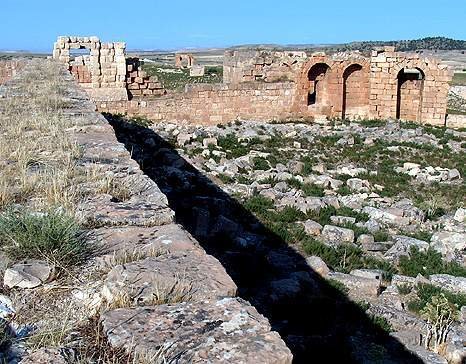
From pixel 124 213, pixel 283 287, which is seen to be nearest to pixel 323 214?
pixel 283 287

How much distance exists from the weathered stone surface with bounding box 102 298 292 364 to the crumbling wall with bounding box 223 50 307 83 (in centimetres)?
1943

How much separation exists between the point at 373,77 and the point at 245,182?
11.4 meters

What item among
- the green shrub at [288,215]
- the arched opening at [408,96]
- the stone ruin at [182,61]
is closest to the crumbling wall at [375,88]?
the arched opening at [408,96]

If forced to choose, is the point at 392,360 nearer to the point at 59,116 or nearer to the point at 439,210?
the point at 59,116

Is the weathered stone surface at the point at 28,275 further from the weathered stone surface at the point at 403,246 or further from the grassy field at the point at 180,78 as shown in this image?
the grassy field at the point at 180,78

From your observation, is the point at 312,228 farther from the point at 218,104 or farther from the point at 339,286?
the point at 218,104

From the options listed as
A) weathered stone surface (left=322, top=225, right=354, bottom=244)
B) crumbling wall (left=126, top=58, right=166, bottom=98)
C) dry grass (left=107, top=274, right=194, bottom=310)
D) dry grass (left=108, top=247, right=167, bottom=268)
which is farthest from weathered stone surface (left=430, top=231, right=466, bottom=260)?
crumbling wall (left=126, top=58, right=166, bottom=98)

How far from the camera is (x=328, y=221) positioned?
875 centimetres

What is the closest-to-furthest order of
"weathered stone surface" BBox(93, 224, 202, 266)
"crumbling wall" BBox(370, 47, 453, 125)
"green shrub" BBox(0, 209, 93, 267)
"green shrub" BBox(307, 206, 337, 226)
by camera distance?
1. "green shrub" BBox(0, 209, 93, 267)
2. "weathered stone surface" BBox(93, 224, 202, 266)
3. "green shrub" BBox(307, 206, 337, 226)
4. "crumbling wall" BBox(370, 47, 453, 125)

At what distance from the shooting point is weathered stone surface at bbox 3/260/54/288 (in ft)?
7.30

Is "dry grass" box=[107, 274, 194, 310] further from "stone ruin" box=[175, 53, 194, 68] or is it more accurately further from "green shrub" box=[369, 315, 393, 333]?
"stone ruin" box=[175, 53, 194, 68]

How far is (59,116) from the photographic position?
5969 mm

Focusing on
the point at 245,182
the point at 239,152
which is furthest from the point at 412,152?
the point at 245,182

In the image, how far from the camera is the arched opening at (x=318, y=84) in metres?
20.9
